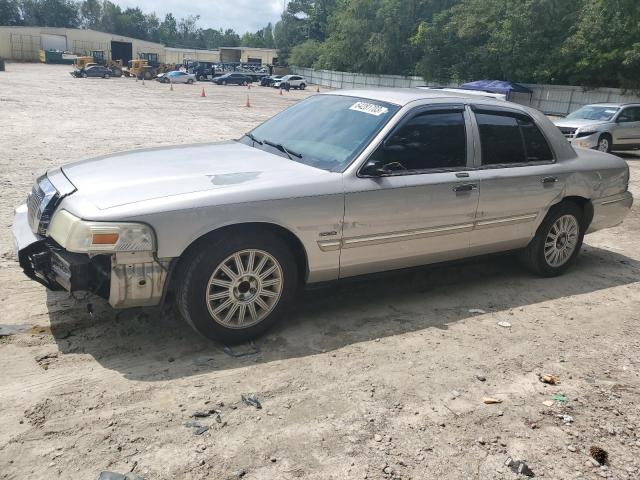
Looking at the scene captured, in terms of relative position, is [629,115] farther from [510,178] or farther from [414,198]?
[414,198]

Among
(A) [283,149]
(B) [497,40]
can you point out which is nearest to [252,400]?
(A) [283,149]

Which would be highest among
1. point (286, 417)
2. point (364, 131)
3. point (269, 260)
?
point (364, 131)

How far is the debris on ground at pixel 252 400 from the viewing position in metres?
3.15

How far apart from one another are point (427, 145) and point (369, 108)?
1.82ft

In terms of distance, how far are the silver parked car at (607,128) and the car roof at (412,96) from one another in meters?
11.3

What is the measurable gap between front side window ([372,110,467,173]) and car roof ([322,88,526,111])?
17cm

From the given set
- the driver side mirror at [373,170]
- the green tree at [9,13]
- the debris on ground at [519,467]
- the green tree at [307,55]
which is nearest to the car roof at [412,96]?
the driver side mirror at [373,170]

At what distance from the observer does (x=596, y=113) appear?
1612 centimetres

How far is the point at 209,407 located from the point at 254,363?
1.83ft

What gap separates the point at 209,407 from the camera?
3100mm

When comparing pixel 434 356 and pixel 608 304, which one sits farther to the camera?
pixel 608 304

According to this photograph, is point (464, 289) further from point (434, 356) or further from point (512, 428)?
point (512, 428)

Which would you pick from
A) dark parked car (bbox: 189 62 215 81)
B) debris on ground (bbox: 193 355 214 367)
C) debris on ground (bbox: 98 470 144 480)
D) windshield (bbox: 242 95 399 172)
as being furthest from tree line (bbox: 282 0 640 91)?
debris on ground (bbox: 98 470 144 480)

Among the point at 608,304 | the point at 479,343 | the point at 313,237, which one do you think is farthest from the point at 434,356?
the point at 608,304
